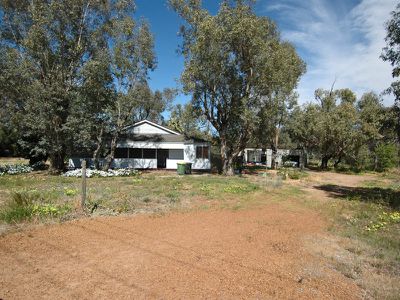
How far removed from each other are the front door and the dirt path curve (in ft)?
67.7

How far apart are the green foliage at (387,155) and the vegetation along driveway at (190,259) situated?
32295 millimetres

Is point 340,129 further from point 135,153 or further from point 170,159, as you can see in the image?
point 135,153

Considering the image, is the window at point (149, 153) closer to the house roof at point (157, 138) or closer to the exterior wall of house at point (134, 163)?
the exterior wall of house at point (134, 163)

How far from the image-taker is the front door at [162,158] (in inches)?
1142

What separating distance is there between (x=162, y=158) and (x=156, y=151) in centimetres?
107

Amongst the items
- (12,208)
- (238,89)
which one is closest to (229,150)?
(238,89)

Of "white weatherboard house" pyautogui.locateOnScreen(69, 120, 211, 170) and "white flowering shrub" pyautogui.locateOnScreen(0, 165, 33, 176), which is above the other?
"white weatherboard house" pyautogui.locateOnScreen(69, 120, 211, 170)

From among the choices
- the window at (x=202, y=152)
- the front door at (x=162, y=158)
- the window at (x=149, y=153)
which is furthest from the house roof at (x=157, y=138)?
the front door at (x=162, y=158)

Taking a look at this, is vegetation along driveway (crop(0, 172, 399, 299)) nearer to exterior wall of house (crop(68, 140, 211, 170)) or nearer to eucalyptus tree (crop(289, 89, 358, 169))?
exterior wall of house (crop(68, 140, 211, 170))

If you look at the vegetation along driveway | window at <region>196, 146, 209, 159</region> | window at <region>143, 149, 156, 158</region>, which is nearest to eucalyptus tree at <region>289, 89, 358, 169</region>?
window at <region>196, 146, 209, 159</region>

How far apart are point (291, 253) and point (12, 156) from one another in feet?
168

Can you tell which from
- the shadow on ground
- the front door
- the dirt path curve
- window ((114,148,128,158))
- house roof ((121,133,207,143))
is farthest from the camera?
the front door

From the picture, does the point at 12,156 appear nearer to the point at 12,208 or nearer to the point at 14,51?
the point at 14,51

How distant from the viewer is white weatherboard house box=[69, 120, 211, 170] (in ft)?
91.7
